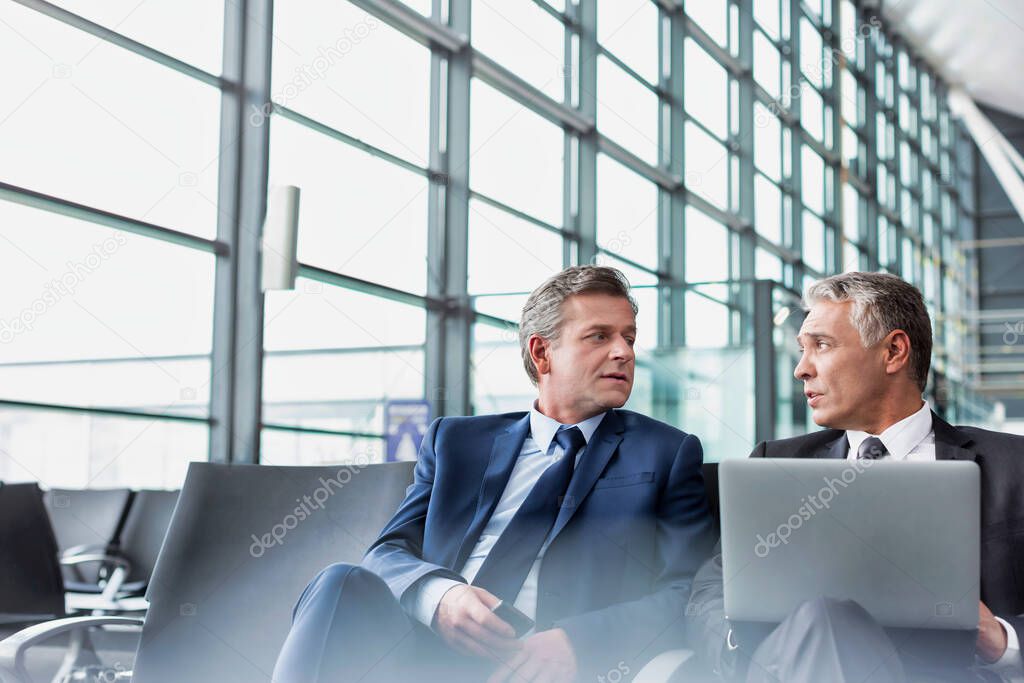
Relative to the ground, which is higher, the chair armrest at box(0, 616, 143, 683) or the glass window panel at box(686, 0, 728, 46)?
the glass window panel at box(686, 0, 728, 46)

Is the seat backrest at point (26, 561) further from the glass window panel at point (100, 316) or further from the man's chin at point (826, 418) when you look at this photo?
the glass window panel at point (100, 316)

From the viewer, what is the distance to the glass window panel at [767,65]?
12.0 meters

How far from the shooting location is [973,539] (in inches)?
56.7

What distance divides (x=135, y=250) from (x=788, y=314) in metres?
4.10

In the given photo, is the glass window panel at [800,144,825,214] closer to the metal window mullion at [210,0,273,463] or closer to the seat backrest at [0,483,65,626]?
the metal window mullion at [210,0,273,463]

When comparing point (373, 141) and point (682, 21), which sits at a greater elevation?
point (682, 21)

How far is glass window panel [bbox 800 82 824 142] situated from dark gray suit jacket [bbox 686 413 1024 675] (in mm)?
11591

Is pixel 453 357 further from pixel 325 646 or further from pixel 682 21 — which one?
pixel 325 646

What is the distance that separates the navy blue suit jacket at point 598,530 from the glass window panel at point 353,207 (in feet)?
13.5

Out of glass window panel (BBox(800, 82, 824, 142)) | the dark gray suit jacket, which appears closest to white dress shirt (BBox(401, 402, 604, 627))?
the dark gray suit jacket

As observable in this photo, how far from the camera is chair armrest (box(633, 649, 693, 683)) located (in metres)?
1.61

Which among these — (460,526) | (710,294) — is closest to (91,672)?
(460,526)

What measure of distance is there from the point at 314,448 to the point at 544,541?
473 cm

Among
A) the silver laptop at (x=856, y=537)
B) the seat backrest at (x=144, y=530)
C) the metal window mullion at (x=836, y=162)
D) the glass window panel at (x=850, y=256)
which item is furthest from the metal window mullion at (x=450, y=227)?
the glass window panel at (x=850, y=256)
